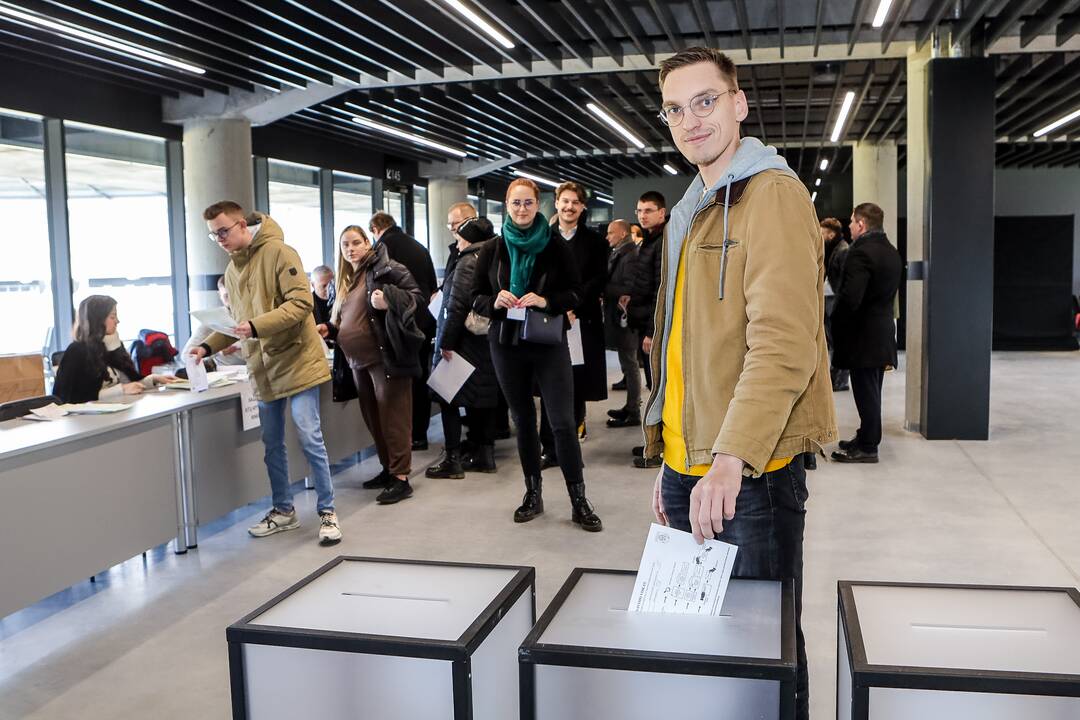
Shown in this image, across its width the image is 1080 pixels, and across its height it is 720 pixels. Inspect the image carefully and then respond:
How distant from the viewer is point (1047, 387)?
31.6 feet

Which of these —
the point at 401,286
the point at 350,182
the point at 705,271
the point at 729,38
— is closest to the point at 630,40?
the point at 729,38

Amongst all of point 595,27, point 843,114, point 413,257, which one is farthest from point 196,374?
point 843,114

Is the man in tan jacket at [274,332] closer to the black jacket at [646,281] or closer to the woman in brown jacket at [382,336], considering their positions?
the woman in brown jacket at [382,336]

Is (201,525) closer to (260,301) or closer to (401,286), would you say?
(260,301)

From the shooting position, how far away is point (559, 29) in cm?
770

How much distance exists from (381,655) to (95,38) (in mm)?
7353

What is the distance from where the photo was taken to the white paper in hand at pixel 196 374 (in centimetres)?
429

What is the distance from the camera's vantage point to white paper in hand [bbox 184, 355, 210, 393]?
4289 mm

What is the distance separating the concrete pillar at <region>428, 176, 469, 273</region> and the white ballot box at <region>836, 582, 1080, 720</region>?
637 inches

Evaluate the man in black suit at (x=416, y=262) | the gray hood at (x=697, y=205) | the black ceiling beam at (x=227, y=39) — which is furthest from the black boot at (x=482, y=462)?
the gray hood at (x=697, y=205)

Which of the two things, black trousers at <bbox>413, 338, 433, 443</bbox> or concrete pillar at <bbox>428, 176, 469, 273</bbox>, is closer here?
black trousers at <bbox>413, 338, 433, 443</bbox>

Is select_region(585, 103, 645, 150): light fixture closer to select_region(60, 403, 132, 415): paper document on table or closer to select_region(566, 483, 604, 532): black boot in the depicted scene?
select_region(566, 483, 604, 532): black boot

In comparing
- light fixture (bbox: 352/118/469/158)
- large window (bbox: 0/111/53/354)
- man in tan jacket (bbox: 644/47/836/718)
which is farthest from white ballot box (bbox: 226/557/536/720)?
light fixture (bbox: 352/118/469/158)

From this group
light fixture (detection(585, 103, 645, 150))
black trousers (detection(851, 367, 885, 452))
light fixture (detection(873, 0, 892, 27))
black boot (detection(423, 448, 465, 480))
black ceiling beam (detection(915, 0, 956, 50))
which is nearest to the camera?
black boot (detection(423, 448, 465, 480))
